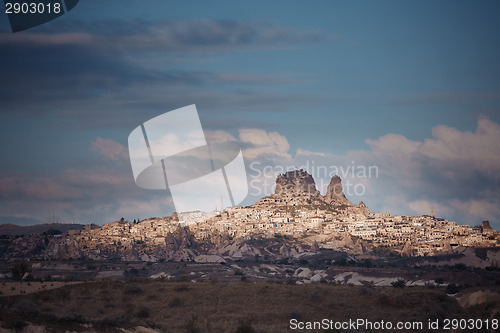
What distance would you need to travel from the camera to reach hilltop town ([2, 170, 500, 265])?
5848 inches

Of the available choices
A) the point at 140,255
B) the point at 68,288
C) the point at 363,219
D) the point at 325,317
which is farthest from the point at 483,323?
the point at 363,219

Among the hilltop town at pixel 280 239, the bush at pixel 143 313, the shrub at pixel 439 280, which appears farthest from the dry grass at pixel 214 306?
the hilltop town at pixel 280 239

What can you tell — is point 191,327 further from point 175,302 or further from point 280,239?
point 280,239

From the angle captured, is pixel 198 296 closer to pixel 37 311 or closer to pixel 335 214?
pixel 37 311

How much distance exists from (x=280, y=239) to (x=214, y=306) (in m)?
118

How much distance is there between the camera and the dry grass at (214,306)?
40344mm

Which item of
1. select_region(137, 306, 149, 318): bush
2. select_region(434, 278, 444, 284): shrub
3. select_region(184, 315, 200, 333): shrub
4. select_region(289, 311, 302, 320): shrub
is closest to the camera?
select_region(184, 315, 200, 333): shrub

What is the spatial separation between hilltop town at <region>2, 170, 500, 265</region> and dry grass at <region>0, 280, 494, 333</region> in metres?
82.0

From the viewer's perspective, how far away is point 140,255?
161250 millimetres

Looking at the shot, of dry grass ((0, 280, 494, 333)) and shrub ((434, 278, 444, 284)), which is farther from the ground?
shrub ((434, 278, 444, 284))

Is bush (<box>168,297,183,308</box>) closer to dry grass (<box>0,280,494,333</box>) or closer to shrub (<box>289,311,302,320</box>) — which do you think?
dry grass (<box>0,280,494,333</box>)

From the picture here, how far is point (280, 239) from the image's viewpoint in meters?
166

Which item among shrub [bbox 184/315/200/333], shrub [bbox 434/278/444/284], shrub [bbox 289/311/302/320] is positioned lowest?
shrub [bbox 184/315/200/333]

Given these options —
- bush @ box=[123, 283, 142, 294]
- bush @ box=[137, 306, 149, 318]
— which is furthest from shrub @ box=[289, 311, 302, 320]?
bush @ box=[123, 283, 142, 294]
